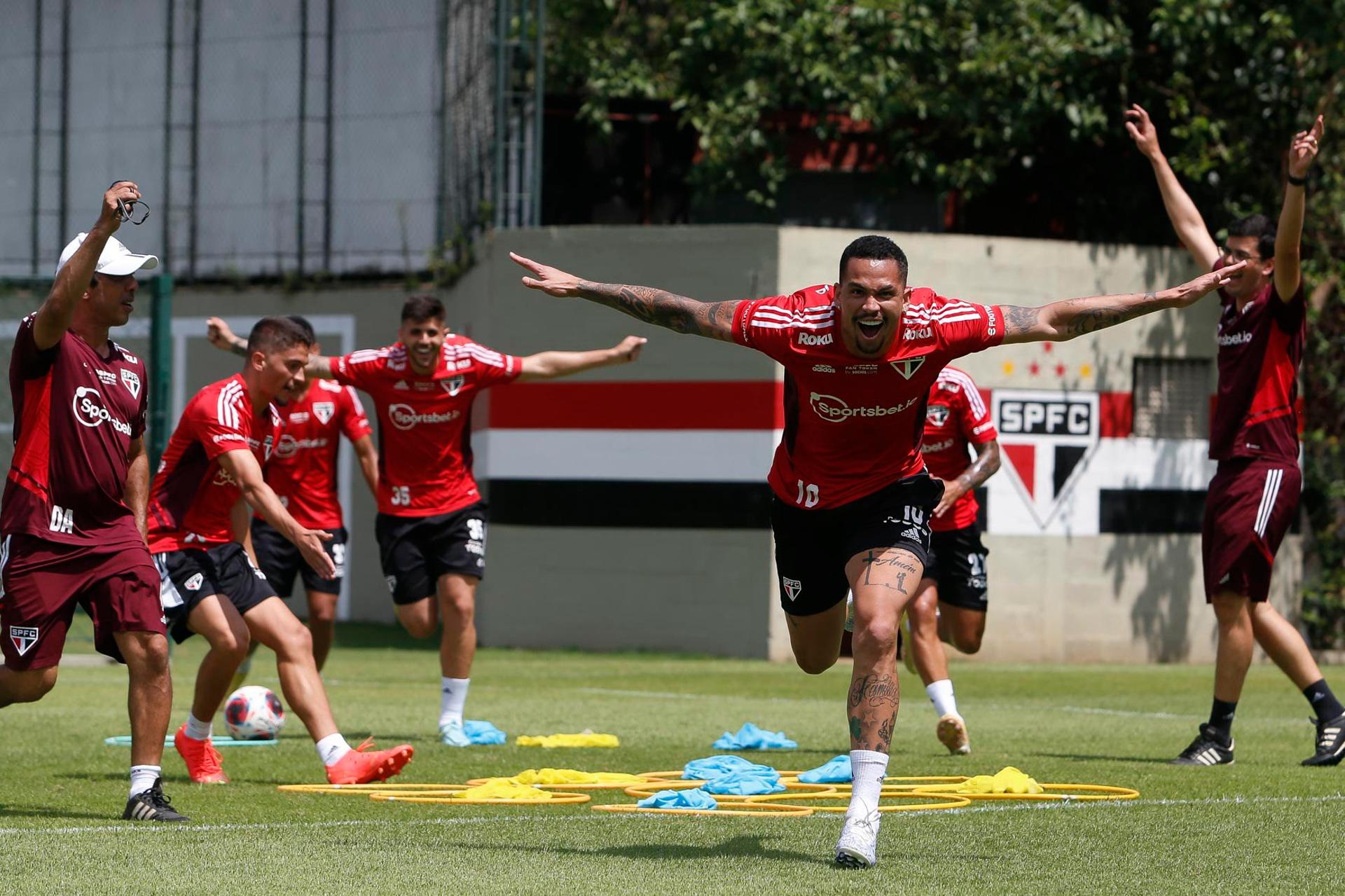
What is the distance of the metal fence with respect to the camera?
24.8 meters

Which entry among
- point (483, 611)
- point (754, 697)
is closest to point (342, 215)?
point (483, 611)

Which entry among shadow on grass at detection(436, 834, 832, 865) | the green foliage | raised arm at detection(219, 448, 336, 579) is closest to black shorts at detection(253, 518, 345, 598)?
raised arm at detection(219, 448, 336, 579)

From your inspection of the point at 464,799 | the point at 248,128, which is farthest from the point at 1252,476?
the point at 248,128

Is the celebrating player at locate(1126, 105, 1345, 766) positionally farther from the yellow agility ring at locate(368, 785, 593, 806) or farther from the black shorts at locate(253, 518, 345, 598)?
the black shorts at locate(253, 518, 345, 598)

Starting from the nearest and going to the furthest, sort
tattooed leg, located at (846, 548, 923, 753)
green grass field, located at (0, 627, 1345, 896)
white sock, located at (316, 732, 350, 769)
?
green grass field, located at (0, 627, 1345, 896) → tattooed leg, located at (846, 548, 923, 753) → white sock, located at (316, 732, 350, 769)

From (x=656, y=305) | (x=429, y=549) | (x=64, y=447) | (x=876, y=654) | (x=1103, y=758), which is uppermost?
(x=656, y=305)

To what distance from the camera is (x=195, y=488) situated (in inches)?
362

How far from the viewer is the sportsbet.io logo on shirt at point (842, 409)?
7.11 m

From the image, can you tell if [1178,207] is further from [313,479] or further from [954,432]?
[313,479]

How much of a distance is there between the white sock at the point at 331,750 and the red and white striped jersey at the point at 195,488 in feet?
3.77

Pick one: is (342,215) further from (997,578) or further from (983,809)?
(983,809)

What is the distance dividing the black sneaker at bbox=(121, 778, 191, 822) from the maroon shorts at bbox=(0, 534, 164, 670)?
0.58 metres

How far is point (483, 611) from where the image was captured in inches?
813

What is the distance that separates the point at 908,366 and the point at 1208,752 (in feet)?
11.7
